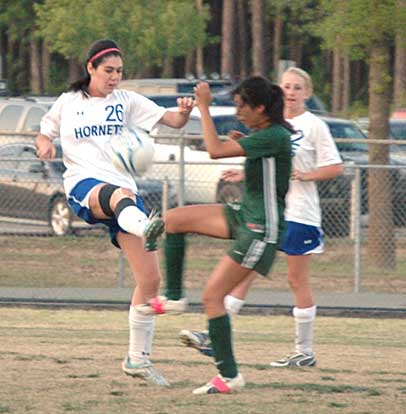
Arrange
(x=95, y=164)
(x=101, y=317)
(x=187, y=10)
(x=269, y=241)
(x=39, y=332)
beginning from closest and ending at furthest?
(x=269, y=241)
(x=95, y=164)
(x=39, y=332)
(x=101, y=317)
(x=187, y=10)

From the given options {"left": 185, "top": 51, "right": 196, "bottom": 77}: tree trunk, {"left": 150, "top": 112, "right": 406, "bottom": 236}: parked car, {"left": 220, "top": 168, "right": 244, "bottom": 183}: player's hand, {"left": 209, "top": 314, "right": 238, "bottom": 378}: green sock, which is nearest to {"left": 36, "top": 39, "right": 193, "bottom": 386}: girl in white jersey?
{"left": 220, "top": 168, "right": 244, "bottom": 183}: player's hand

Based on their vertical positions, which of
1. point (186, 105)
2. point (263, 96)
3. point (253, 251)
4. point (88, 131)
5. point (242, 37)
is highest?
point (263, 96)

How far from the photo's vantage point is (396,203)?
16.5 m

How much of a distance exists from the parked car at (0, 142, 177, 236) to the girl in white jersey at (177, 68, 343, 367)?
6.60m

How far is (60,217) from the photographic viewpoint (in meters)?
16.6

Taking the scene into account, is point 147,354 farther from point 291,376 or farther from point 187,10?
point 187,10

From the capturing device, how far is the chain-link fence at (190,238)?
16266mm

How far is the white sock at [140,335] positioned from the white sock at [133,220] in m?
0.70

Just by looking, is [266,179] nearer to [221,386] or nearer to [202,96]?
[202,96]

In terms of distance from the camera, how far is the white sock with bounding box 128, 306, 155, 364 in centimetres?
843

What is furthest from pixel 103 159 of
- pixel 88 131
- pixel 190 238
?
pixel 190 238

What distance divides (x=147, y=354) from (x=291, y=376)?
957 millimetres

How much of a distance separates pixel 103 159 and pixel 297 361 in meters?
2.16

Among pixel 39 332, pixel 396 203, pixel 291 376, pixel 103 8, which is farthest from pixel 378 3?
pixel 103 8
